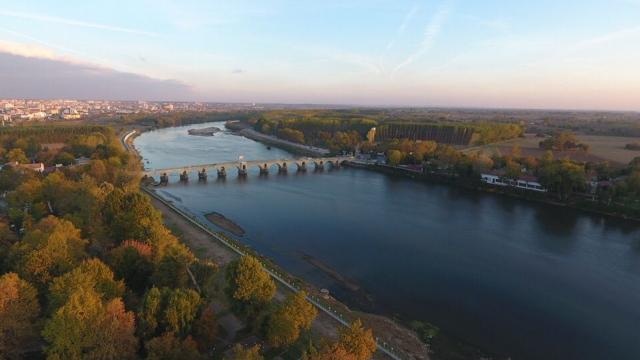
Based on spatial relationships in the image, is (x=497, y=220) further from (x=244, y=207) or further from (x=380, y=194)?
(x=244, y=207)

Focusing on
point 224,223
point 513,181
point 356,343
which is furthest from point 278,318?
point 513,181

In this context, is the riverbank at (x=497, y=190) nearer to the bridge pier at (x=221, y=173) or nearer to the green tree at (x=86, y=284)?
the bridge pier at (x=221, y=173)

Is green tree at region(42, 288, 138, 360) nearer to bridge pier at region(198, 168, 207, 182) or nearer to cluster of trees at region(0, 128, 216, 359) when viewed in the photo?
cluster of trees at region(0, 128, 216, 359)

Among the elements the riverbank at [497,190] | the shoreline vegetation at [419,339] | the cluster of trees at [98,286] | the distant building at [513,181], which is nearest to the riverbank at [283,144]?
the riverbank at [497,190]

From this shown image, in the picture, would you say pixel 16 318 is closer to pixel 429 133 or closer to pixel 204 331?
pixel 204 331

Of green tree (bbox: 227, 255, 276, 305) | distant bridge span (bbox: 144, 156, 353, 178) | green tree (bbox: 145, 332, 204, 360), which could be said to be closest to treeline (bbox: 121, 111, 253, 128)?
distant bridge span (bbox: 144, 156, 353, 178)

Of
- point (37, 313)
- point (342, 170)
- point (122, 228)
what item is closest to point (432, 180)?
point (342, 170)

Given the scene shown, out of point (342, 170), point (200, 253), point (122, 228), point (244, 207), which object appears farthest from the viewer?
point (342, 170)
